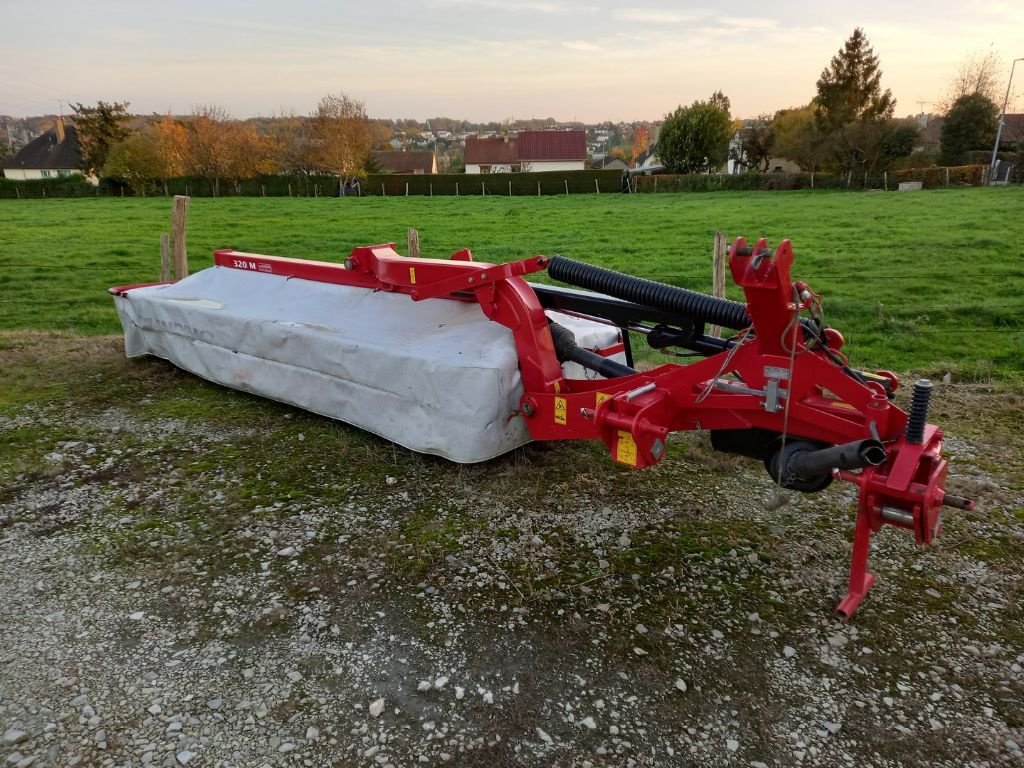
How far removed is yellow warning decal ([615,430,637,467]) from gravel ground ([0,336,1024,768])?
66cm

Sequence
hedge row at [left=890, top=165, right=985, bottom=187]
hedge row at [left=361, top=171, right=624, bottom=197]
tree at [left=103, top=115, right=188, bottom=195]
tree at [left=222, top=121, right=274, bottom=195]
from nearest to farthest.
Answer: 1. hedge row at [left=890, top=165, right=985, bottom=187]
2. hedge row at [left=361, top=171, right=624, bottom=197]
3. tree at [left=103, top=115, right=188, bottom=195]
4. tree at [left=222, top=121, right=274, bottom=195]

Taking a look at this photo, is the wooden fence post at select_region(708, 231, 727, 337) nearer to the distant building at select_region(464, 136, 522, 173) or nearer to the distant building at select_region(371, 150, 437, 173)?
the distant building at select_region(464, 136, 522, 173)

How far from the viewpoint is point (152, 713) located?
9.79 ft

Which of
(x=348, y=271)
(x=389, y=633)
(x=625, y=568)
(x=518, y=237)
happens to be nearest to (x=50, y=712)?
(x=389, y=633)

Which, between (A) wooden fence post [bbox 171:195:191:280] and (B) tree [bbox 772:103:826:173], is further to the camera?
(B) tree [bbox 772:103:826:173]

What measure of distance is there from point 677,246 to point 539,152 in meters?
59.2

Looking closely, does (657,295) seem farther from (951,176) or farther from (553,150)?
(553,150)

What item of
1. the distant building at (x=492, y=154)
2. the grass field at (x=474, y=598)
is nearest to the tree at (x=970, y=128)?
the distant building at (x=492, y=154)

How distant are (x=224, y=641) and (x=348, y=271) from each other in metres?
3.18

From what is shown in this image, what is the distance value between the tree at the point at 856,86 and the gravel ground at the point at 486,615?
163ft

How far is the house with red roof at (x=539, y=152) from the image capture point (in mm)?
70731

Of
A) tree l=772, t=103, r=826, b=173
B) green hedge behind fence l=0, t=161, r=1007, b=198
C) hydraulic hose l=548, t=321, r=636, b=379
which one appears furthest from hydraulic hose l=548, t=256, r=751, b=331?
tree l=772, t=103, r=826, b=173

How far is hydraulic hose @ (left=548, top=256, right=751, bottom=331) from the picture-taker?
3742mm

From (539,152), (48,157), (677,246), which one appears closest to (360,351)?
(677,246)
